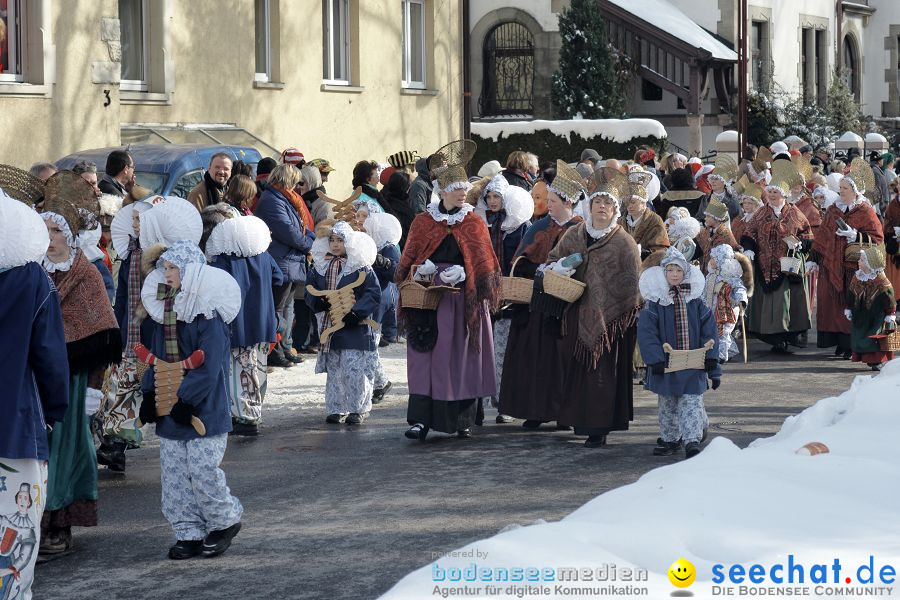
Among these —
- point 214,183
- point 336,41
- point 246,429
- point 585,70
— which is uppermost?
point 585,70

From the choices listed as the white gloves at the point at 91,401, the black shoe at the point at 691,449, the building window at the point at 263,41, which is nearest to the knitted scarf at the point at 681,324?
the black shoe at the point at 691,449

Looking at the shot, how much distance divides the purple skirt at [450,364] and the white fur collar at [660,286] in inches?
48.2

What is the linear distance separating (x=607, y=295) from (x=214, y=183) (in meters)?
3.85

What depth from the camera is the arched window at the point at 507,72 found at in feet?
124

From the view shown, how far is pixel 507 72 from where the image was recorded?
37938 mm

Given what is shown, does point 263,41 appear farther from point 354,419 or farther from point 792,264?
point 354,419

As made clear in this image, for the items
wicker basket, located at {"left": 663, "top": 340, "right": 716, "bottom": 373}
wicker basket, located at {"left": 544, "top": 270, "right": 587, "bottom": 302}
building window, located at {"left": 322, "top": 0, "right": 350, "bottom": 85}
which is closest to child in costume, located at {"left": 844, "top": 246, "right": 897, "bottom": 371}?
wicker basket, located at {"left": 663, "top": 340, "right": 716, "bottom": 373}

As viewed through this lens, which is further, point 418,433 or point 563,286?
point 418,433

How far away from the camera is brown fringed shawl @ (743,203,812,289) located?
52.6ft

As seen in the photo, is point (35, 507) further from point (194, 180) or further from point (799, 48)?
point (799, 48)

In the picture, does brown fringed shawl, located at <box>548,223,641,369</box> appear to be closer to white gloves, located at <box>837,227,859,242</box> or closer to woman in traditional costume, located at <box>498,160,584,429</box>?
woman in traditional costume, located at <box>498,160,584,429</box>

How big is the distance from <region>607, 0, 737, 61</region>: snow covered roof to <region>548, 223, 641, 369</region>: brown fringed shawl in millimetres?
26150

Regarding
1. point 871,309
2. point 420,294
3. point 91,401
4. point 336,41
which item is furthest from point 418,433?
point 336,41

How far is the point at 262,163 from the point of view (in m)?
15.2
